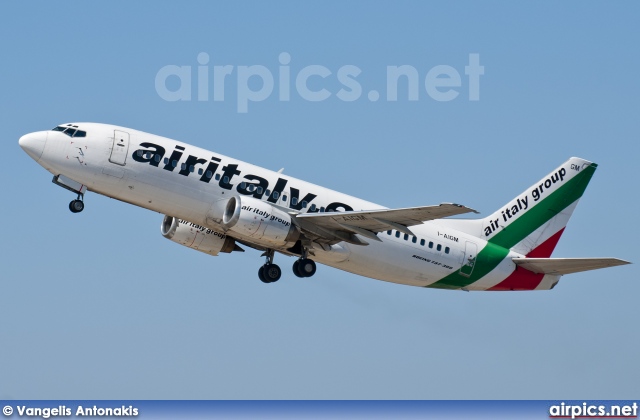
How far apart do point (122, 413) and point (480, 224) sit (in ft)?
67.7

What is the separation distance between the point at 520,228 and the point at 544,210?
1.67 metres

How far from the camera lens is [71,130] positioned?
51.2 meters

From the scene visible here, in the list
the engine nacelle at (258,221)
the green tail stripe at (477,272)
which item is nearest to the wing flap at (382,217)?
the engine nacelle at (258,221)

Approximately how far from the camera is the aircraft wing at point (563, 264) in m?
53.2

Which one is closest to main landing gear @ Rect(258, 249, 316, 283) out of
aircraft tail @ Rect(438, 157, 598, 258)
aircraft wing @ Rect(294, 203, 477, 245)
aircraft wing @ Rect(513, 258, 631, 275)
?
aircraft wing @ Rect(294, 203, 477, 245)

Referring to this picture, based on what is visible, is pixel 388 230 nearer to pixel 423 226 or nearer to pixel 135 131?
pixel 423 226

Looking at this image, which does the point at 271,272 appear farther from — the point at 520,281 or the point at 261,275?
the point at 520,281

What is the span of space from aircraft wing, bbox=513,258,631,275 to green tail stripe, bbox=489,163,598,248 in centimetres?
172

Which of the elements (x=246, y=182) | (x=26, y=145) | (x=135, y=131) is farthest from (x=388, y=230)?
(x=26, y=145)

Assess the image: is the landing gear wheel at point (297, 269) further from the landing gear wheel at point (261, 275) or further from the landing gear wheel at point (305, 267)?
the landing gear wheel at point (261, 275)

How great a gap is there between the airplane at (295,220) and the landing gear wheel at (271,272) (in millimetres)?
43

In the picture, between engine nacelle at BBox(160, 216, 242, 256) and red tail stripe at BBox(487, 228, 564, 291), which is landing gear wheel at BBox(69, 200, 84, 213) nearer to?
engine nacelle at BBox(160, 216, 242, 256)

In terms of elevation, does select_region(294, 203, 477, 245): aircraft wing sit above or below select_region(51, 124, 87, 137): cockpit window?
below

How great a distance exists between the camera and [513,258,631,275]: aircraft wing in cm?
5322
